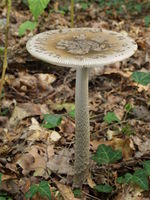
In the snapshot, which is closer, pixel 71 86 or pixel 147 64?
pixel 71 86

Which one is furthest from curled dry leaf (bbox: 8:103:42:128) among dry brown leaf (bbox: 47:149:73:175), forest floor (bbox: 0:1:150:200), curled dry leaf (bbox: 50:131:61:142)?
dry brown leaf (bbox: 47:149:73:175)

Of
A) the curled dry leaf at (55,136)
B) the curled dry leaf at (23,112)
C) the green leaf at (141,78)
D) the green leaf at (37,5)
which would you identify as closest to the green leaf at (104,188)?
the curled dry leaf at (55,136)

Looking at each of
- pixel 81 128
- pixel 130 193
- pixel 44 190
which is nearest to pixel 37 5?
pixel 81 128

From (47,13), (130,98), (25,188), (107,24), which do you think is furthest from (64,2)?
(25,188)

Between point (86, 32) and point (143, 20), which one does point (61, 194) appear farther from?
point (143, 20)

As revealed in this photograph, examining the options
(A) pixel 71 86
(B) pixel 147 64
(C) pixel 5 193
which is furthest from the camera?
(B) pixel 147 64

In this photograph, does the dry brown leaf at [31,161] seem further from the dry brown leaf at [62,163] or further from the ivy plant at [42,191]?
the ivy plant at [42,191]
